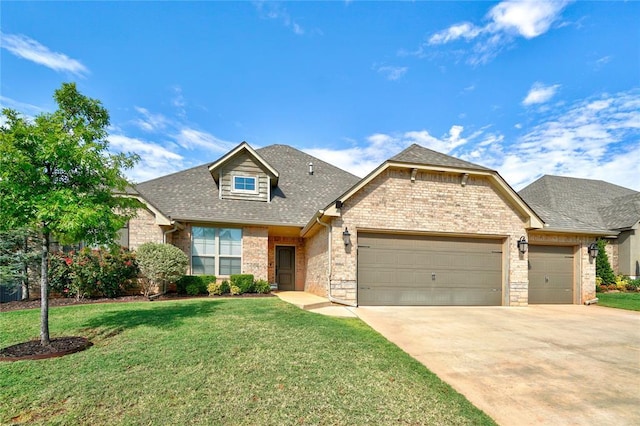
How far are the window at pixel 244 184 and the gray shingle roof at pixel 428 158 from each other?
22.5 feet

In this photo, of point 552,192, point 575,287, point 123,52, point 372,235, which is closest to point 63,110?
point 123,52

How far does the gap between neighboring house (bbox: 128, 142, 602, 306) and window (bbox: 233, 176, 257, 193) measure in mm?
902

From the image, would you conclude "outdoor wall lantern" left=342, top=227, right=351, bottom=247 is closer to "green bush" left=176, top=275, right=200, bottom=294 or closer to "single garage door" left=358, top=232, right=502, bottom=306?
"single garage door" left=358, top=232, right=502, bottom=306

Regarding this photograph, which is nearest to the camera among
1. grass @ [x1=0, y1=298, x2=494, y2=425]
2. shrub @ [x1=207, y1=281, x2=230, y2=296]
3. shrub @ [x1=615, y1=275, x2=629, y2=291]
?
grass @ [x1=0, y1=298, x2=494, y2=425]

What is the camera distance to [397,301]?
34.7ft

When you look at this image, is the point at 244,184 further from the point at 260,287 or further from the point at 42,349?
the point at 42,349

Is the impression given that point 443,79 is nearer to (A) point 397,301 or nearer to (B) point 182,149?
(A) point 397,301

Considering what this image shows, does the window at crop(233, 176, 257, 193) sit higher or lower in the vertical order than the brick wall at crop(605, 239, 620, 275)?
higher

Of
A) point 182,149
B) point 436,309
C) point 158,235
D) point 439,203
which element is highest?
point 182,149

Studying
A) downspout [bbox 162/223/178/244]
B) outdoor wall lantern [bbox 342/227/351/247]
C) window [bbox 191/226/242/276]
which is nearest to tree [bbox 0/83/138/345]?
downspout [bbox 162/223/178/244]

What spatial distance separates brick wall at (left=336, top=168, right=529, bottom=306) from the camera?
33.7 feet

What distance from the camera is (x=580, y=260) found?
40.4 feet

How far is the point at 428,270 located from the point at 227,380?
8.56 metres

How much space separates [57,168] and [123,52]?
5.62 meters
